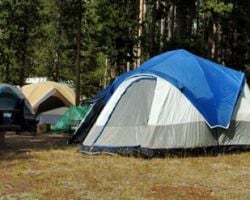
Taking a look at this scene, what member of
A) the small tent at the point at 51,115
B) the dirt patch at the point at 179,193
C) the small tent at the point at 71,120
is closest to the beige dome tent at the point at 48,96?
the small tent at the point at 51,115

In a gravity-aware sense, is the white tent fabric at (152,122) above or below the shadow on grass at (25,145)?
above

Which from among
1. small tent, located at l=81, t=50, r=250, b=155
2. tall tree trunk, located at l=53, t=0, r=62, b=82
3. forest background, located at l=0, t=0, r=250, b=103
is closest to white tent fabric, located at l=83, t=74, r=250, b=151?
small tent, located at l=81, t=50, r=250, b=155

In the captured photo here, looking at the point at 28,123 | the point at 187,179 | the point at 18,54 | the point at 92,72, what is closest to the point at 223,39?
the point at 92,72

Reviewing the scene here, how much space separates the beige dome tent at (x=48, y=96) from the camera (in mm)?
26938

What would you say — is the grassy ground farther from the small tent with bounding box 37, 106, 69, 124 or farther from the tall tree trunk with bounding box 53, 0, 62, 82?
the tall tree trunk with bounding box 53, 0, 62, 82

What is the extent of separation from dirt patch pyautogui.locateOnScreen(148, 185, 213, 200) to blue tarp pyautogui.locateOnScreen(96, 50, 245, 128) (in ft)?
13.8

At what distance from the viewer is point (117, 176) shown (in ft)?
33.2

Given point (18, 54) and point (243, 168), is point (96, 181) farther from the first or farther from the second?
point (18, 54)

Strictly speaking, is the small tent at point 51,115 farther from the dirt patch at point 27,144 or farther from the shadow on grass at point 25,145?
the dirt patch at point 27,144

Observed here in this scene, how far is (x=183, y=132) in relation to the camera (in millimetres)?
12977

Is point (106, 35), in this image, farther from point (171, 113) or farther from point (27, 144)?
point (171, 113)

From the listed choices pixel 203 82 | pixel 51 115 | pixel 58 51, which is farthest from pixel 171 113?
pixel 58 51

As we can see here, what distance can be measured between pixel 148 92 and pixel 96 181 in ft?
13.7

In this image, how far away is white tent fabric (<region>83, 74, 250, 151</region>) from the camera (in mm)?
12820
